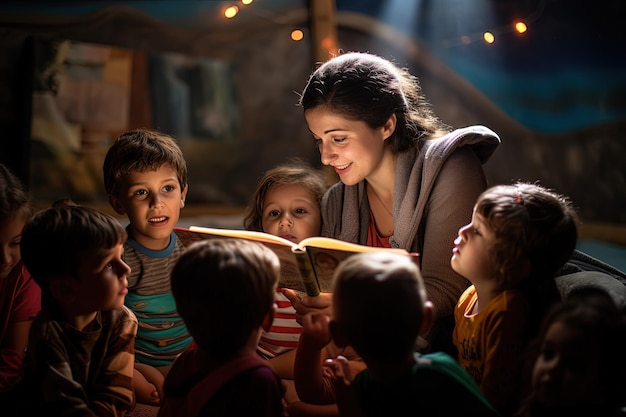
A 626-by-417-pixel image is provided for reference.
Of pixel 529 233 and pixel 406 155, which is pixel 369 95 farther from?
pixel 529 233

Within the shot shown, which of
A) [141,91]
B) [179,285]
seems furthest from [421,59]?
[179,285]

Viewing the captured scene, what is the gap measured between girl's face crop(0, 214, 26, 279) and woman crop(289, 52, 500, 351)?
1244mm

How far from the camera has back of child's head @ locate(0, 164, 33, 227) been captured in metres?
2.91

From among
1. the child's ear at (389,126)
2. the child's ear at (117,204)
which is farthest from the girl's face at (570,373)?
the child's ear at (117,204)

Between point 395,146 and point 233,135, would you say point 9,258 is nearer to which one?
point 395,146

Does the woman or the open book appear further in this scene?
the woman

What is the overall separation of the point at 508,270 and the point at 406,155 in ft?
2.79

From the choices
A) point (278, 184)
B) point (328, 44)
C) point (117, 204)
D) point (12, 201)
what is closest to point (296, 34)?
point (328, 44)

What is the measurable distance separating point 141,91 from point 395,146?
6.63 feet

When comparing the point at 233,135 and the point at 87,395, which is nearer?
the point at 87,395

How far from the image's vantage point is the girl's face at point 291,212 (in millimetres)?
3211

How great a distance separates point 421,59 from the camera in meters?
4.92

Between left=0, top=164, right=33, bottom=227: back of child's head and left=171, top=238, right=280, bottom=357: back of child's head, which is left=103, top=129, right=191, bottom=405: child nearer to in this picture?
left=0, top=164, right=33, bottom=227: back of child's head

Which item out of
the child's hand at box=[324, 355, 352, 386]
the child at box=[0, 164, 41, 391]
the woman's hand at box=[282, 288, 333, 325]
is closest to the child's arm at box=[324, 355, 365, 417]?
the child's hand at box=[324, 355, 352, 386]
